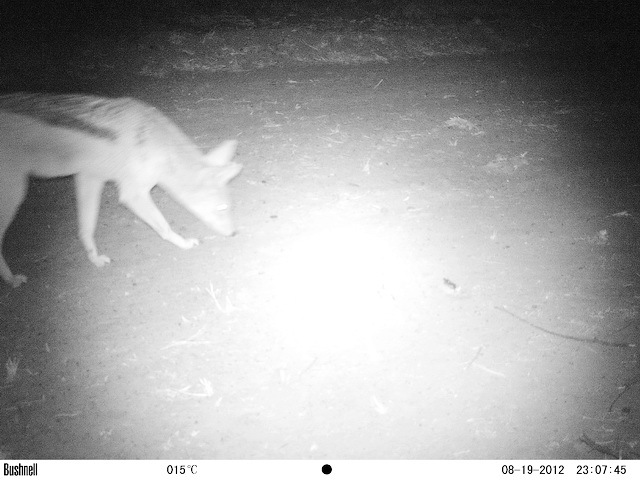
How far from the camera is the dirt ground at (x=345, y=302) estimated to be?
2494 millimetres

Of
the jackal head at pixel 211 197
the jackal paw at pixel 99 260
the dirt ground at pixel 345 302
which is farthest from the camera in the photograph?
the jackal head at pixel 211 197

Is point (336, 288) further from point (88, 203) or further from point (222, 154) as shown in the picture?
point (88, 203)

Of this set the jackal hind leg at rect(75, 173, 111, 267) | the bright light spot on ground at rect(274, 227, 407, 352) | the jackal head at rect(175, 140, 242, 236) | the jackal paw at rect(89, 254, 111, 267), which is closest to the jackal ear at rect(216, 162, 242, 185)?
the jackal head at rect(175, 140, 242, 236)

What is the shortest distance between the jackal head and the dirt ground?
0.08 metres

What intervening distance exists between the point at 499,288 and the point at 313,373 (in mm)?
1238

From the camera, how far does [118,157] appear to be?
2.91 meters

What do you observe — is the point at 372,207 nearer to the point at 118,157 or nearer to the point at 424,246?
the point at 424,246

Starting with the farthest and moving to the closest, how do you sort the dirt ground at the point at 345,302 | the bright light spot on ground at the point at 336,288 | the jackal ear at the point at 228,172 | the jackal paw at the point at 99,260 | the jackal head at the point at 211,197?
1. the jackal ear at the point at 228,172
2. the jackal head at the point at 211,197
3. the jackal paw at the point at 99,260
4. the bright light spot on ground at the point at 336,288
5. the dirt ground at the point at 345,302

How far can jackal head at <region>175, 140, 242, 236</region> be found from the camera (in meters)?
2.94

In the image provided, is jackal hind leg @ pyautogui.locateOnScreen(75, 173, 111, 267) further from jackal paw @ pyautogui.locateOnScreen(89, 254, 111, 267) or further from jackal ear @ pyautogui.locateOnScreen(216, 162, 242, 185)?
jackal ear @ pyautogui.locateOnScreen(216, 162, 242, 185)

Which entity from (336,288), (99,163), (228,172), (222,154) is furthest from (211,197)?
(336,288)

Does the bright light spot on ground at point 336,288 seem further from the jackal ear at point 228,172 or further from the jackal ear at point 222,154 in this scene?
the jackal ear at point 222,154

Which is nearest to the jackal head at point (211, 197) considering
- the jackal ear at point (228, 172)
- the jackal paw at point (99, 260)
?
the jackal ear at point (228, 172)

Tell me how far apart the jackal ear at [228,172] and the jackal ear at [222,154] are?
4 cm
